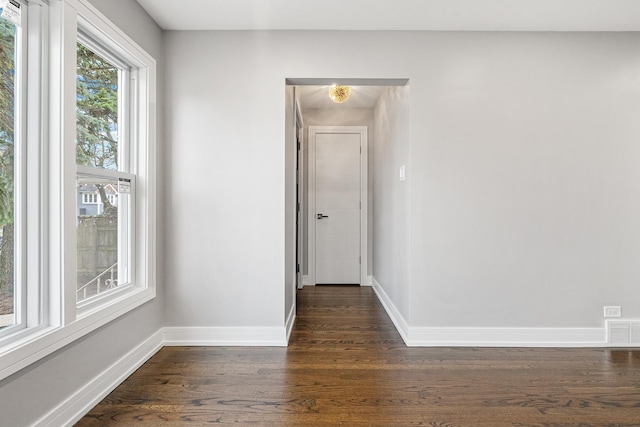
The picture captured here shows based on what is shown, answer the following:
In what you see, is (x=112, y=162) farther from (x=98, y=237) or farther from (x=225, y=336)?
(x=225, y=336)

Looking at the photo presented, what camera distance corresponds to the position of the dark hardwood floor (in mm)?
1846

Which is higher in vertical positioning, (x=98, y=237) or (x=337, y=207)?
(x=337, y=207)

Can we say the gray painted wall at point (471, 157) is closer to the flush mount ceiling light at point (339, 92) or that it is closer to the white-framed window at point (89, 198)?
the white-framed window at point (89, 198)

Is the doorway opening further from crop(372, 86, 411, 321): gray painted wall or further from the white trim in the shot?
the white trim

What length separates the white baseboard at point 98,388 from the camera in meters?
1.73

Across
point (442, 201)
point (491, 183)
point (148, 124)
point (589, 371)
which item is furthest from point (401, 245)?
point (148, 124)

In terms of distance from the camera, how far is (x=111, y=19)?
2.15m

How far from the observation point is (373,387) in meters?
2.14

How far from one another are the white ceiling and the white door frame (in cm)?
214

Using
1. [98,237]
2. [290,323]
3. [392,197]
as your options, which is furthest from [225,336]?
[392,197]

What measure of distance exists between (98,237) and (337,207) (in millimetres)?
3136

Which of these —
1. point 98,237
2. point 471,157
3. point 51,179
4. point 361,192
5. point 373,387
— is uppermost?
point 471,157

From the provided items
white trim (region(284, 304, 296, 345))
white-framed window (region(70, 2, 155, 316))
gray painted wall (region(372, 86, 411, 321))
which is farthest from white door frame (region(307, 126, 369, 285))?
white-framed window (region(70, 2, 155, 316))

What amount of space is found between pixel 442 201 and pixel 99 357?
95.1 inches
